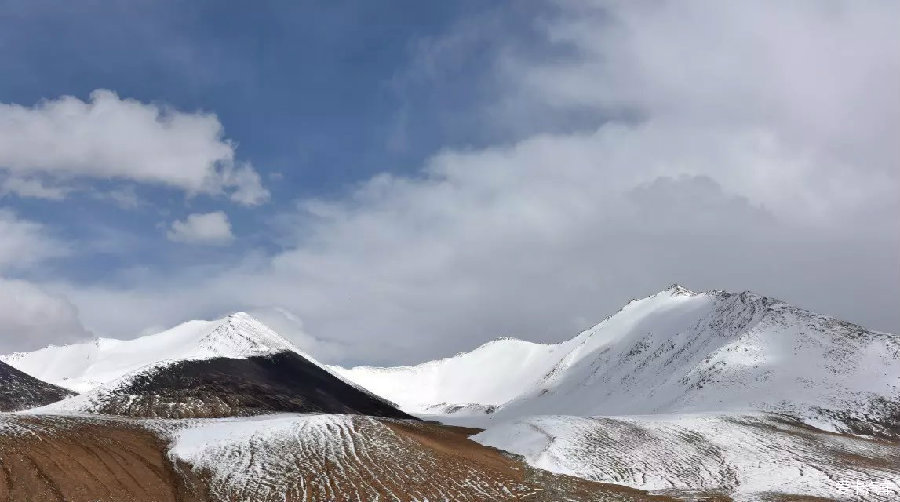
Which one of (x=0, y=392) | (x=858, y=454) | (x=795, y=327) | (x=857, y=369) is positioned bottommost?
(x=0, y=392)

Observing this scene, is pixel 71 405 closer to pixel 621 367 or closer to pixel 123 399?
pixel 123 399

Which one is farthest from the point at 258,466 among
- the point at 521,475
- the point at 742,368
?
the point at 742,368

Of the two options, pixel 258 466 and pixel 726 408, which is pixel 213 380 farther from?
pixel 726 408

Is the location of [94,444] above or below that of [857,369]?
below

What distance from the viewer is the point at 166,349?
5172 inches

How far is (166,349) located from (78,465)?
346ft

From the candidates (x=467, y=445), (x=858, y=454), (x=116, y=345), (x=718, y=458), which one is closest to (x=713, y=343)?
(x=858, y=454)

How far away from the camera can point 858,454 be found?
189 feet

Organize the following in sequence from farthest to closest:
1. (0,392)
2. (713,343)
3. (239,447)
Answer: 1. (713,343)
2. (0,392)
3. (239,447)

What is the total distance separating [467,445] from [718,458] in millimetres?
20425

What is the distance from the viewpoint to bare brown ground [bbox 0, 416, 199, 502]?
29.9 meters

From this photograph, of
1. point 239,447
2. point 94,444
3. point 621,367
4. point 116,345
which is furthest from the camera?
point 116,345

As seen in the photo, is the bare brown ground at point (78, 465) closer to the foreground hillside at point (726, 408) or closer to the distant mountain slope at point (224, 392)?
the foreground hillside at point (726, 408)

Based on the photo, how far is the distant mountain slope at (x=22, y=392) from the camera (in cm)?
11531
